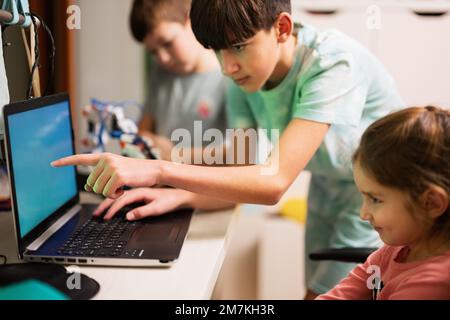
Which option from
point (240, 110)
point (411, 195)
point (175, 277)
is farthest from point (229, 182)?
point (240, 110)

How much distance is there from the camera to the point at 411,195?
2.37 feet

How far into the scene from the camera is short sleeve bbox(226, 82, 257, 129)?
1.21 metres

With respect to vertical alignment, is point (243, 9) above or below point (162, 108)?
above

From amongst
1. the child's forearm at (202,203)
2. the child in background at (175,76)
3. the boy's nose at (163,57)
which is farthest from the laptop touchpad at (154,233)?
the boy's nose at (163,57)

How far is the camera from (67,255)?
0.81 m

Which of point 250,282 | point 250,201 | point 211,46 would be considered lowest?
point 250,282

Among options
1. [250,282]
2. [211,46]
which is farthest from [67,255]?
[250,282]

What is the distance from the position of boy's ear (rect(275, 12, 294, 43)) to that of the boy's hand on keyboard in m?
0.36

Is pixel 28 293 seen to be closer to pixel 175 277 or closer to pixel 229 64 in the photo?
pixel 175 277

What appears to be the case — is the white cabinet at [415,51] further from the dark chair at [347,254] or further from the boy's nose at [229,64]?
the boy's nose at [229,64]

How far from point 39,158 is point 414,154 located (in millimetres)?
573
